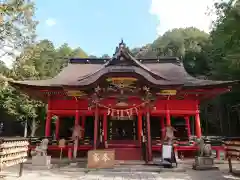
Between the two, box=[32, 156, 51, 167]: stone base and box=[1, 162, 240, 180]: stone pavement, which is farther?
box=[32, 156, 51, 167]: stone base

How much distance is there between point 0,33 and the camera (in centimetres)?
1213

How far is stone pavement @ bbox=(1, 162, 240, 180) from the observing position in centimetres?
752

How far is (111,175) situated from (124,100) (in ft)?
13.5

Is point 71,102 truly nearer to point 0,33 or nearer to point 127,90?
point 127,90

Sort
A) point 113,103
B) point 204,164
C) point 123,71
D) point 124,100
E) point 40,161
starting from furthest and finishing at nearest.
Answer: point 113,103 < point 124,100 < point 123,71 < point 40,161 < point 204,164

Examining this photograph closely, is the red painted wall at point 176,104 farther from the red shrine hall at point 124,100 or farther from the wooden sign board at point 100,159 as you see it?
the wooden sign board at point 100,159

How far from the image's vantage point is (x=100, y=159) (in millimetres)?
9234

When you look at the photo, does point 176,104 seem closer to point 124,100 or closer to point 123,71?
point 124,100

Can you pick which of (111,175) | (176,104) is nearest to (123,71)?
(111,175)

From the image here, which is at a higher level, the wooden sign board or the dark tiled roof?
the dark tiled roof

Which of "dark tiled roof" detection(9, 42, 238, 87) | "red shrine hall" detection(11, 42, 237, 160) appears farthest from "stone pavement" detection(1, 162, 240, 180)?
"dark tiled roof" detection(9, 42, 238, 87)

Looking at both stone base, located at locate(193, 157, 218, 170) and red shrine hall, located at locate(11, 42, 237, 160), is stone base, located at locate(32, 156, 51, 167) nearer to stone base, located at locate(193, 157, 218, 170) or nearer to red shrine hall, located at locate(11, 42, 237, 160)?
red shrine hall, located at locate(11, 42, 237, 160)

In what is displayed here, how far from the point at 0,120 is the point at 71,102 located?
17524mm

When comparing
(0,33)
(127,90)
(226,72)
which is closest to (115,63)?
(127,90)
